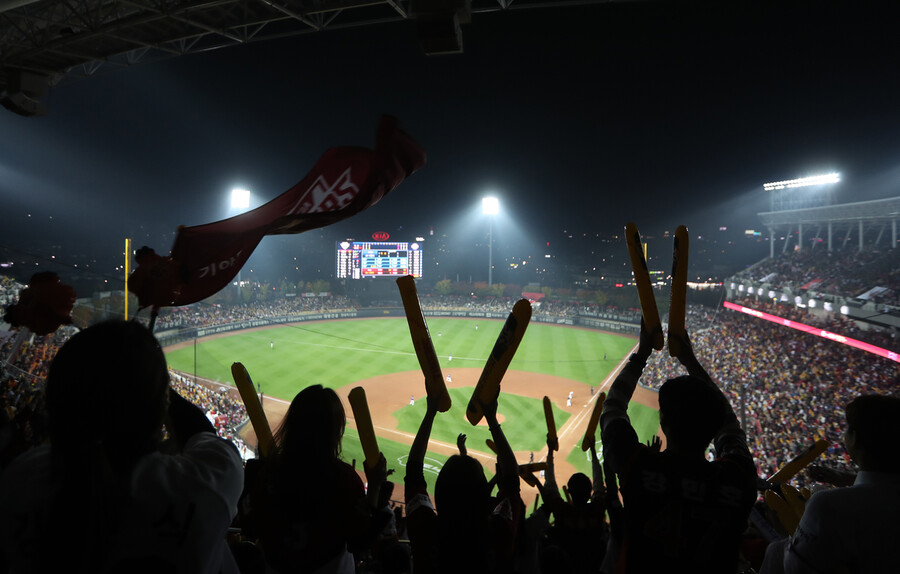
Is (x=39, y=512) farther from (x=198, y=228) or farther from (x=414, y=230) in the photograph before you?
(x=414, y=230)

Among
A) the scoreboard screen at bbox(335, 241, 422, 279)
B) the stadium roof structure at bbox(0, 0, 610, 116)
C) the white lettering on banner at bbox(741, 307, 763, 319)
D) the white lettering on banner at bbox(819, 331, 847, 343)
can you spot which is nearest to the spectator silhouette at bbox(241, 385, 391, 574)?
the stadium roof structure at bbox(0, 0, 610, 116)

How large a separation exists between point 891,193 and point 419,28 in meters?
47.4

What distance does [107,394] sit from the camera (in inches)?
42.9

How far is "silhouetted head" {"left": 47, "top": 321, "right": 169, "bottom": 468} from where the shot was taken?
3.50ft

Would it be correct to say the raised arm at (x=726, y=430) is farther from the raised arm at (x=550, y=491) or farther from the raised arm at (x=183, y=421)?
the raised arm at (x=183, y=421)

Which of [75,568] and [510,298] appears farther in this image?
[510,298]

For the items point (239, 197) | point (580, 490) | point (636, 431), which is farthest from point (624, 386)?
point (239, 197)

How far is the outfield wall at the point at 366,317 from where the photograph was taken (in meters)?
33.7

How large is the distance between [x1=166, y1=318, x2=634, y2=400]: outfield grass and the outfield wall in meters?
1.38

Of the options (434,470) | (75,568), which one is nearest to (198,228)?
(75,568)

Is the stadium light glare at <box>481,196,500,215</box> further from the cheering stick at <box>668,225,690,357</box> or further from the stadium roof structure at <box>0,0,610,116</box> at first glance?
the cheering stick at <box>668,225,690,357</box>

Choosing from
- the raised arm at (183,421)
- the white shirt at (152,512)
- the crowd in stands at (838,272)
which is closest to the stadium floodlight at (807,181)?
the crowd in stands at (838,272)

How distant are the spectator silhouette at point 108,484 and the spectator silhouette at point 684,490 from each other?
1593mm

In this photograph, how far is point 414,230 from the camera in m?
76.5
